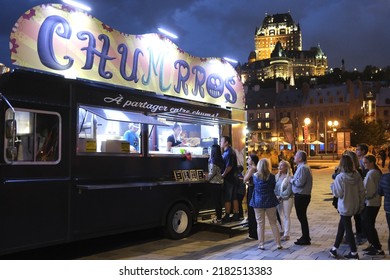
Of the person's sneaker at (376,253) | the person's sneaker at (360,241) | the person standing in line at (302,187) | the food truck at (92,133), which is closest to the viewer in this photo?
the food truck at (92,133)

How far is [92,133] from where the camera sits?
732 centimetres

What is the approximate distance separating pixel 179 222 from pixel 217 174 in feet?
4.48

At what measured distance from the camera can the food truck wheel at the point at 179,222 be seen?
8.43m

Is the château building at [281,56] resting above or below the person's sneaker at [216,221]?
above

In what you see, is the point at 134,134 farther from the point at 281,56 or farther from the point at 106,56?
the point at 281,56

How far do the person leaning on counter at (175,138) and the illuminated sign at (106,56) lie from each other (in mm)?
735

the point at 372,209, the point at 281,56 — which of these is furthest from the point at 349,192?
the point at 281,56

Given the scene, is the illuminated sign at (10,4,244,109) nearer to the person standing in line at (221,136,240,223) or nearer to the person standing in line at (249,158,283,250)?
the person standing in line at (221,136,240,223)

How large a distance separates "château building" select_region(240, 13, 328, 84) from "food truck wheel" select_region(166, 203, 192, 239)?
465 feet

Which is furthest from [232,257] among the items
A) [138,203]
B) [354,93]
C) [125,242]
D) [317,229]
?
[354,93]

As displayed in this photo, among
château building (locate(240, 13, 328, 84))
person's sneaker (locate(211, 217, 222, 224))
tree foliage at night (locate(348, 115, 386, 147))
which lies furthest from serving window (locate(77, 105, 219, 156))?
château building (locate(240, 13, 328, 84))

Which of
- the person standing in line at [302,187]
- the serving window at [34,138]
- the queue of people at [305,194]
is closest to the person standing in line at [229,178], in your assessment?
the queue of people at [305,194]

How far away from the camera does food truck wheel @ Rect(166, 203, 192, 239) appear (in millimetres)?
8430

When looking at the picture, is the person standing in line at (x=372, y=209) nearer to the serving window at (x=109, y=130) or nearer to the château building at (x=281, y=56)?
the serving window at (x=109, y=130)
